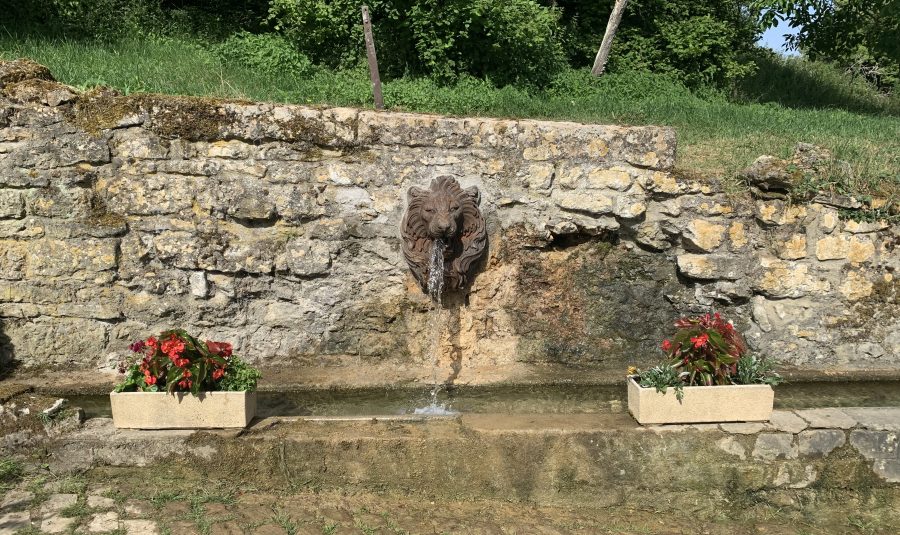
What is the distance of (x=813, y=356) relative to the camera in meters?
5.12

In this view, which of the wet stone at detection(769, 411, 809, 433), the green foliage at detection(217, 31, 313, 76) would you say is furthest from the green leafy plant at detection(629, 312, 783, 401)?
the green foliage at detection(217, 31, 313, 76)

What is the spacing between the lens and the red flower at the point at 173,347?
143 inches

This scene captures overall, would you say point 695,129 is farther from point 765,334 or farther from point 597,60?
point 597,60

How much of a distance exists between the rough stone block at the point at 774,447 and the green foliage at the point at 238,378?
8.47 feet

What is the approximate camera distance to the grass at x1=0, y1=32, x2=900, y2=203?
5.62m

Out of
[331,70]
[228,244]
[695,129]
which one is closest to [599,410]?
[228,244]

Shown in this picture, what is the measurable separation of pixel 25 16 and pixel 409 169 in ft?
19.4

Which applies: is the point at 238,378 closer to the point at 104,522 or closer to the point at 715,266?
the point at 104,522

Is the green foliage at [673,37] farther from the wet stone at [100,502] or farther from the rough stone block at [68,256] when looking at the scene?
the wet stone at [100,502]

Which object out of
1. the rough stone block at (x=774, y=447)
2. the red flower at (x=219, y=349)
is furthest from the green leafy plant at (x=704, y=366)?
the red flower at (x=219, y=349)

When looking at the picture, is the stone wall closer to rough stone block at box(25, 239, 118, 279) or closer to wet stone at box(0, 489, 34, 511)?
rough stone block at box(25, 239, 118, 279)

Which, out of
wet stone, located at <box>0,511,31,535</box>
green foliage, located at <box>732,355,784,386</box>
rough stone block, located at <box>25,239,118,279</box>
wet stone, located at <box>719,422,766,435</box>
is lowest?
wet stone, located at <box>0,511,31,535</box>

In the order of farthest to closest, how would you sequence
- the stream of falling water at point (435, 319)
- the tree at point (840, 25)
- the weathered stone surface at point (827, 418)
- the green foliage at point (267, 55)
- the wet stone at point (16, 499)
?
1. the tree at point (840, 25)
2. the green foliage at point (267, 55)
3. the stream of falling water at point (435, 319)
4. the weathered stone surface at point (827, 418)
5. the wet stone at point (16, 499)

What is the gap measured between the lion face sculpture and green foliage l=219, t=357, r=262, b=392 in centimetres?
151
